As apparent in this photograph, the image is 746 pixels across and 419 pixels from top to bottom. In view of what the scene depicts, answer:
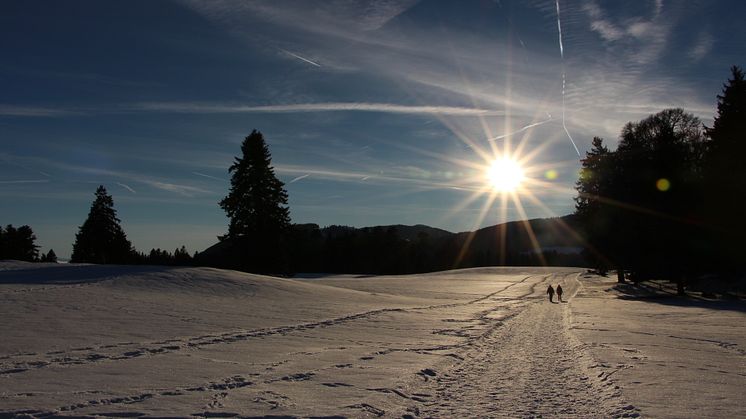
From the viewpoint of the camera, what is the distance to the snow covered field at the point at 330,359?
731 centimetres

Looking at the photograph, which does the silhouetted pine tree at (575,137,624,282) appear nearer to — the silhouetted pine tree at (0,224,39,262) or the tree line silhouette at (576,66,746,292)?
the tree line silhouette at (576,66,746,292)

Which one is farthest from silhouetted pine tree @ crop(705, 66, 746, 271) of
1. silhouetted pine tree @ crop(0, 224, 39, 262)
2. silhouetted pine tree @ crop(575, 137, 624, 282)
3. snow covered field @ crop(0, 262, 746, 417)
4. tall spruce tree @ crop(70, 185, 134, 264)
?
silhouetted pine tree @ crop(0, 224, 39, 262)

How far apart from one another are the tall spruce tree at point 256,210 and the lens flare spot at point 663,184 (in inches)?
1120

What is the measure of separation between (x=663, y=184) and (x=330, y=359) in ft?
115

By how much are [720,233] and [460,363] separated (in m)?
31.7

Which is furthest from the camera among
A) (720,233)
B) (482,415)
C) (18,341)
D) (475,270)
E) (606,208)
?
(475,270)

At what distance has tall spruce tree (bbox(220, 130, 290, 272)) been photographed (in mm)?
40375

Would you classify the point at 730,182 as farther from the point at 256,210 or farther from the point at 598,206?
the point at 256,210

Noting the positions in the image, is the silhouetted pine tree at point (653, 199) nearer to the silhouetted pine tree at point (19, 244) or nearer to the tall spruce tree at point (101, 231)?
the tall spruce tree at point (101, 231)

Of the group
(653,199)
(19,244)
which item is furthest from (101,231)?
(653,199)

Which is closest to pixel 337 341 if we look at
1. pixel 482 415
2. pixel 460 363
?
pixel 460 363

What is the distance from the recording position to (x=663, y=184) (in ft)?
124

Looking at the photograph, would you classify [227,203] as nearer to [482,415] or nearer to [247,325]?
[247,325]

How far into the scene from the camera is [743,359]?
11859 millimetres
